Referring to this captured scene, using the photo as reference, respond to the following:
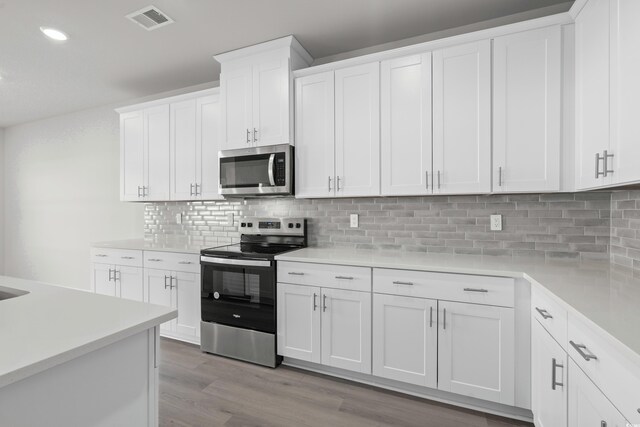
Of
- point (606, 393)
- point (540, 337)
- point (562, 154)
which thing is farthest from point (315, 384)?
point (562, 154)

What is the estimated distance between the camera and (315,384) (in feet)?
7.55

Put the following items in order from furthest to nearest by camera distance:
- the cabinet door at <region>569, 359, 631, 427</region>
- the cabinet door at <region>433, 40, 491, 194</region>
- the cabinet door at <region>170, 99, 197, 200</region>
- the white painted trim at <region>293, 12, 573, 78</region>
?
the cabinet door at <region>170, 99, 197, 200</region> < the cabinet door at <region>433, 40, 491, 194</region> < the white painted trim at <region>293, 12, 573, 78</region> < the cabinet door at <region>569, 359, 631, 427</region>

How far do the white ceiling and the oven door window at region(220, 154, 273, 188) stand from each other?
1033mm

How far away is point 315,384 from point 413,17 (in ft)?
9.52

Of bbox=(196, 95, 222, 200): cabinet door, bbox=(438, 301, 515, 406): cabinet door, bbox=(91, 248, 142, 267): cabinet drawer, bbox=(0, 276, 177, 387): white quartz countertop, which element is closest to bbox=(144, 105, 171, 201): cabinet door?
bbox=(196, 95, 222, 200): cabinet door

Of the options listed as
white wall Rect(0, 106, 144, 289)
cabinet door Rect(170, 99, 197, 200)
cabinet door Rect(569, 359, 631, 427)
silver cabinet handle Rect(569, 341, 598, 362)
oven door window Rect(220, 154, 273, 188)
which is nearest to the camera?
cabinet door Rect(569, 359, 631, 427)

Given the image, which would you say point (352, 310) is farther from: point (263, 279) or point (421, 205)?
point (421, 205)

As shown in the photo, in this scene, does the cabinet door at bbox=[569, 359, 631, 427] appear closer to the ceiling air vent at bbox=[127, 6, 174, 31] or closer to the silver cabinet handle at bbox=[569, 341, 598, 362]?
the silver cabinet handle at bbox=[569, 341, 598, 362]

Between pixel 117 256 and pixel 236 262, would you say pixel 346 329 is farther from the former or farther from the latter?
pixel 117 256

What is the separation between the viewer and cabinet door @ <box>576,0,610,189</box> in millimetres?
1581

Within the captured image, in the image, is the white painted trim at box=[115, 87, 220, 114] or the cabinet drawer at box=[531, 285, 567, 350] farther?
the white painted trim at box=[115, 87, 220, 114]

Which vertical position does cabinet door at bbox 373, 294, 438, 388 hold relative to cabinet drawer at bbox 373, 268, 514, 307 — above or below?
below

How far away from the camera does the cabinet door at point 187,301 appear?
2893mm

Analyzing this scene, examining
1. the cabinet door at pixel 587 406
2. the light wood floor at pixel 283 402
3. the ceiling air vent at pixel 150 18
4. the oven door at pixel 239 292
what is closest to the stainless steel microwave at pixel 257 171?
the oven door at pixel 239 292
